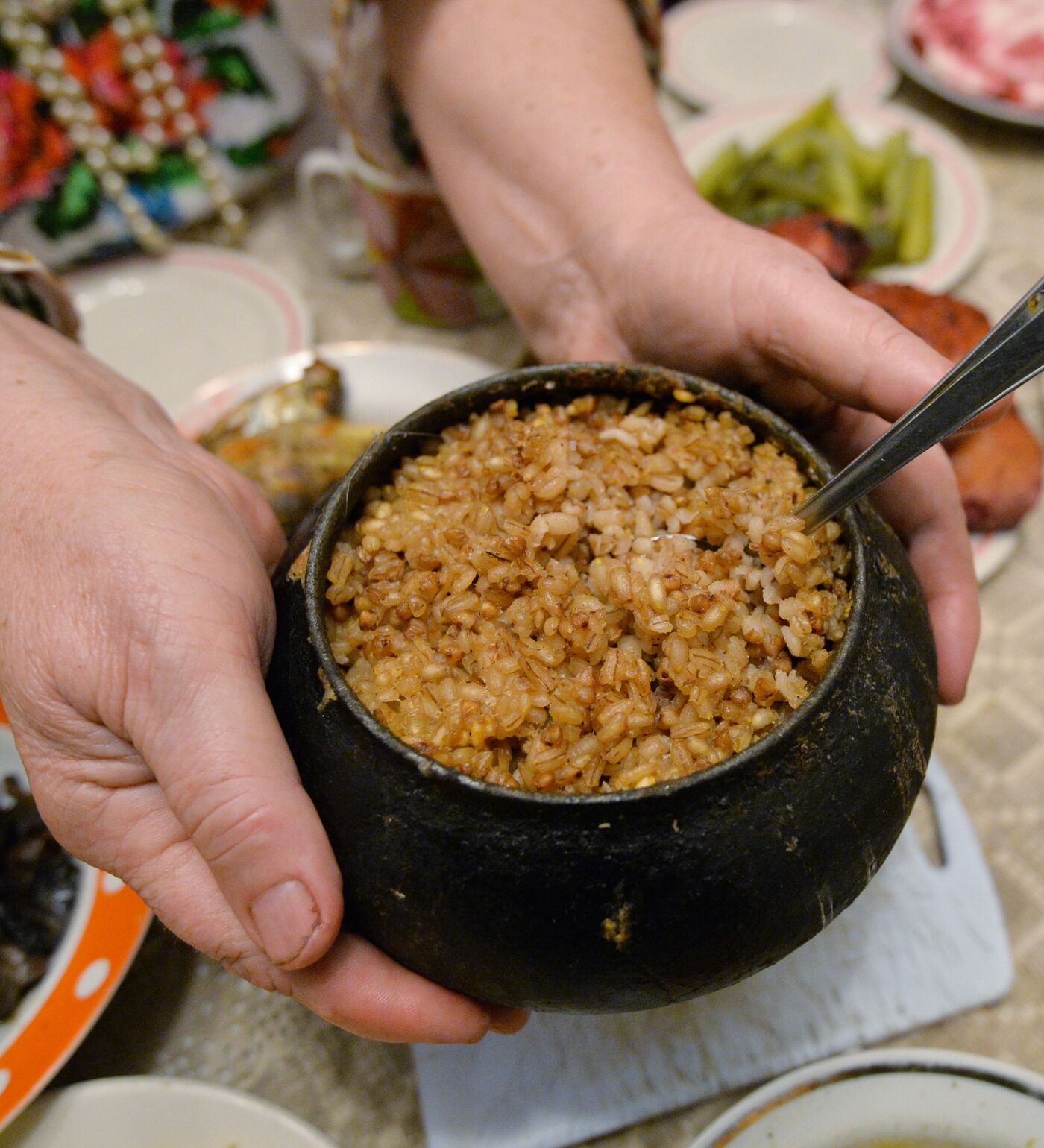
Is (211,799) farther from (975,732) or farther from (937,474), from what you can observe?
(975,732)

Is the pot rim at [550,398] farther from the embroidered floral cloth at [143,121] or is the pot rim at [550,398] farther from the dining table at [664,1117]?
the embroidered floral cloth at [143,121]

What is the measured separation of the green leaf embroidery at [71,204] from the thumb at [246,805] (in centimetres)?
158

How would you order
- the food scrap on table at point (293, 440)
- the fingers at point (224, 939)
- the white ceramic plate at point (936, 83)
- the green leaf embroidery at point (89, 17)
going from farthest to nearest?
1. the white ceramic plate at point (936, 83)
2. the green leaf embroidery at point (89, 17)
3. the food scrap on table at point (293, 440)
4. the fingers at point (224, 939)

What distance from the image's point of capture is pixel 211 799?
0.75m

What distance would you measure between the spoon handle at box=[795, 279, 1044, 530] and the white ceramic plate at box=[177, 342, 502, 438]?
1.06m

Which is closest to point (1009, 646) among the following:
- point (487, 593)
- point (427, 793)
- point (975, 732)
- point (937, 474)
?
point (975, 732)

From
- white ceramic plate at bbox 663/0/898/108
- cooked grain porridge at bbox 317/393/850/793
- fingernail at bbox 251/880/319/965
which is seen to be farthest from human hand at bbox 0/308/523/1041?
white ceramic plate at bbox 663/0/898/108

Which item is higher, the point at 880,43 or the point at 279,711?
the point at 880,43

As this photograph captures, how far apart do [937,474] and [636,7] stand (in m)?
1.04

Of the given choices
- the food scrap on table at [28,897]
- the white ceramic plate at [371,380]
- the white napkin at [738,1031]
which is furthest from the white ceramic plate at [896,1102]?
the white ceramic plate at [371,380]

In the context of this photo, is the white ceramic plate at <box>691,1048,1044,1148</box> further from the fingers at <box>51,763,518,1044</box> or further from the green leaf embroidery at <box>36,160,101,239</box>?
the green leaf embroidery at <box>36,160,101,239</box>

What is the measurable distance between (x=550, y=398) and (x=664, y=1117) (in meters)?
0.80

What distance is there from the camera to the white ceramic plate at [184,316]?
1958mm

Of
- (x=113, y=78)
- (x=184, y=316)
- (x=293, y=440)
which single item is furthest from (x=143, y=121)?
(x=293, y=440)
